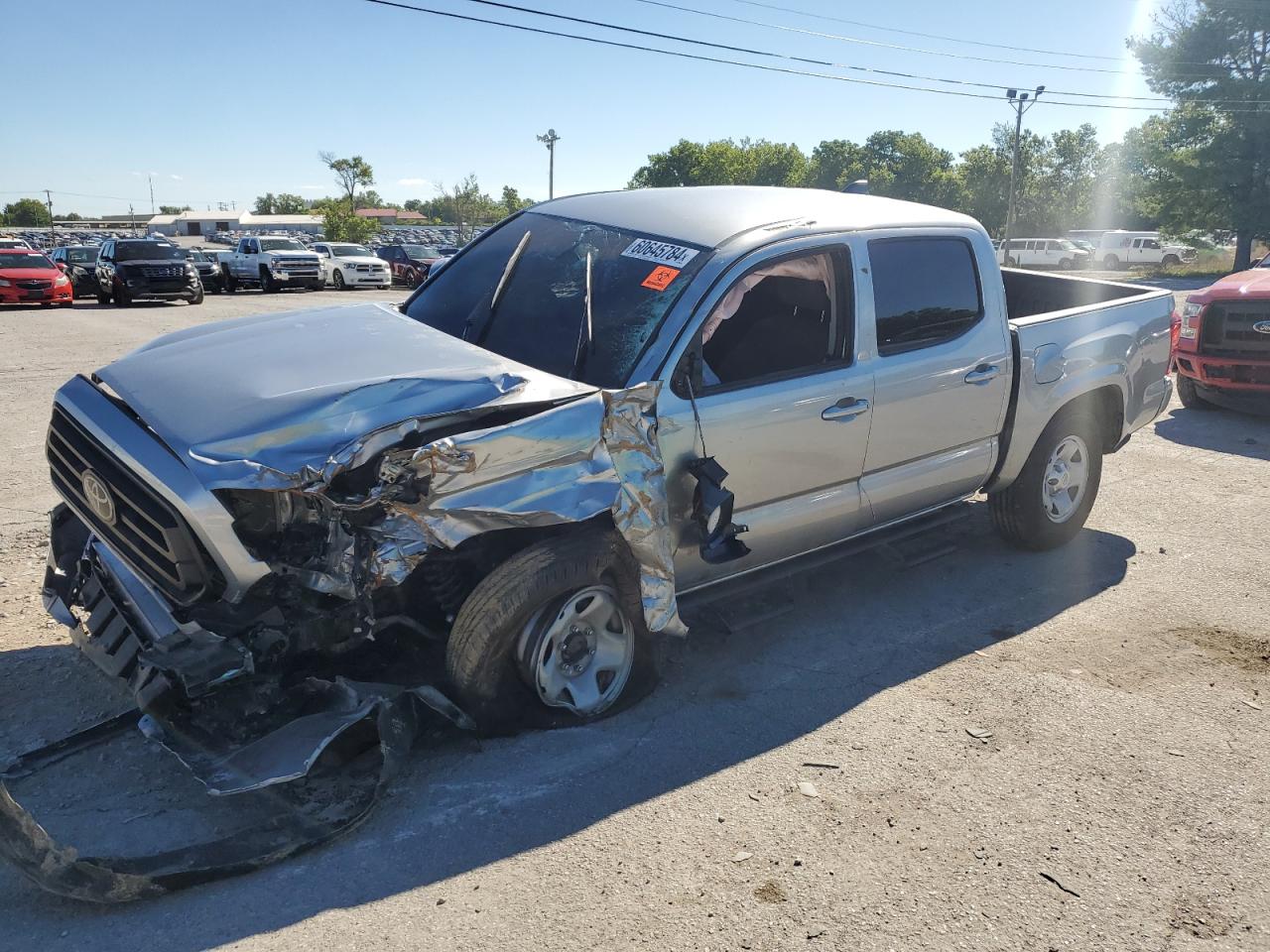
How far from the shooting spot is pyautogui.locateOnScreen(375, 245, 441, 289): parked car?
34.7 metres

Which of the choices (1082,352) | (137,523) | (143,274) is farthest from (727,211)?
(143,274)

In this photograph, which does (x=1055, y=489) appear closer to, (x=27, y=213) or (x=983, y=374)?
(x=983, y=374)

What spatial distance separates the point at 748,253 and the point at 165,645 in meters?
2.65

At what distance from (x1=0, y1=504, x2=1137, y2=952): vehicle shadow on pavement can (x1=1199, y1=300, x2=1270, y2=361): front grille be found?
4965 mm

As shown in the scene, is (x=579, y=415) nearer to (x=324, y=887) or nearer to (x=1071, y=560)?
(x=324, y=887)

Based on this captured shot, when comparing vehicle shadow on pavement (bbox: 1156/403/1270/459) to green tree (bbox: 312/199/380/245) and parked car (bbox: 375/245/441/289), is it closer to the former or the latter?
parked car (bbox: 375/245/441/289)

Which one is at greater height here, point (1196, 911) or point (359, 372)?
point (359, 372)

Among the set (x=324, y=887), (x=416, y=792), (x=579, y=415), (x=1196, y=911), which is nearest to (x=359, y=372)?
(x=579, y=415)

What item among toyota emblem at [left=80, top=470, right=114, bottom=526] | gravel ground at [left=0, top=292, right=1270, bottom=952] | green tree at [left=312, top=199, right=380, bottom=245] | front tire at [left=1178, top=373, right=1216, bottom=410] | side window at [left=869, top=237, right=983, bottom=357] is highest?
green tree at [left=312, top=199, right=380, bottom=245]

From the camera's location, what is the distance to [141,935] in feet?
8.78

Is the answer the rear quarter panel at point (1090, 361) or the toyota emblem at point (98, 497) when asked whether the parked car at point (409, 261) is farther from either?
the toyota emblem at point (98, 497)

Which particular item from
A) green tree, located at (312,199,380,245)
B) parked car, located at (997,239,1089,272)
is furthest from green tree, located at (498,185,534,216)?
parked car, located at (997,239,1089,272)

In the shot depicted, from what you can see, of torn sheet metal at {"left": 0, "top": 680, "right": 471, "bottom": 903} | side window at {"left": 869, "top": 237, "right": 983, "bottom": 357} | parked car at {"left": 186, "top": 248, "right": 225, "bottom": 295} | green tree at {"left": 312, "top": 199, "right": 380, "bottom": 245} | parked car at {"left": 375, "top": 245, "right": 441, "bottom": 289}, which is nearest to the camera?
torn sheet metal at {"left": 0, "top": 680, "right": 471, "bottom": 903}

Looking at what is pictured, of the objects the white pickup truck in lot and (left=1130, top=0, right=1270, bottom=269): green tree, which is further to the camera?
(left=1130, top=0, right=1270, bottom=269): green tree
